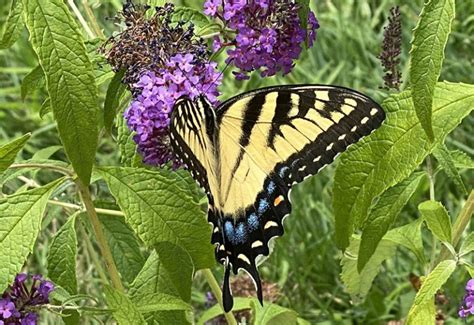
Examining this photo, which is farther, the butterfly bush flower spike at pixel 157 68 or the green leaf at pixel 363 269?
the green leaf at pixel 363 269

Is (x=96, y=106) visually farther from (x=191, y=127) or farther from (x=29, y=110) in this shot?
(x=29, y=110)

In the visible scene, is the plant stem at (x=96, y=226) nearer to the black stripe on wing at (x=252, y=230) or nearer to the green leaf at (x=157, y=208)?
the green leaf at (x=157, y=208)

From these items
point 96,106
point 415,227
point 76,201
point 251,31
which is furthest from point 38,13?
point 415,227

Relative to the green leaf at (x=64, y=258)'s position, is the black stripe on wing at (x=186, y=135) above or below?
above

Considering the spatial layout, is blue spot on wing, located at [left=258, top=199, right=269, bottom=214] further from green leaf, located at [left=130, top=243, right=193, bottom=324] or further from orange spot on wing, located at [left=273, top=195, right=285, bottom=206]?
green leaf, located at [left=130, top=243, right=193, bottom=324]

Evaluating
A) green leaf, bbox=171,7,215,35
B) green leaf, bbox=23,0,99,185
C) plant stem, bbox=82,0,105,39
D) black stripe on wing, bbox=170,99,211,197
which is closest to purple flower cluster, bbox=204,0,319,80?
green leaf, bbox=171,7,215,35

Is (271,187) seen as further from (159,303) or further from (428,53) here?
(428,53)

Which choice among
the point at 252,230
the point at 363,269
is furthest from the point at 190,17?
the point at 363,269

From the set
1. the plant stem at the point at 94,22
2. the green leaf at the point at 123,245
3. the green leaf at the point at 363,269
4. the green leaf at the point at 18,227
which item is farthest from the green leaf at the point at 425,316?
the plant stem at the point at 94,22
